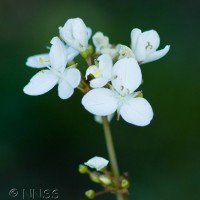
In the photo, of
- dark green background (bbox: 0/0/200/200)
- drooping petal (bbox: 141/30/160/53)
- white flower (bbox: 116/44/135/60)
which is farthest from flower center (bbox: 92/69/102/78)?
dark green background (bbox: 0/0/200/200)

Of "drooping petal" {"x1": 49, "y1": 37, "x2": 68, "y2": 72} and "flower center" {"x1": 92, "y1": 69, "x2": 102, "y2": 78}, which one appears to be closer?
"flower center" {"x1": 92, "y1": 69, "x2": 102, "y2": 78}

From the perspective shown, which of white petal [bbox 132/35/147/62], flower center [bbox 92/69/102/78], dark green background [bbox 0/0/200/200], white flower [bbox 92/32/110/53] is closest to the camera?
flower center [bbox 92/69/102/78]

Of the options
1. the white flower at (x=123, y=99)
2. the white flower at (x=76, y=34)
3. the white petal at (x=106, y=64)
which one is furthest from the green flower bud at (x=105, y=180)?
the white flower at (x=76, y=34)

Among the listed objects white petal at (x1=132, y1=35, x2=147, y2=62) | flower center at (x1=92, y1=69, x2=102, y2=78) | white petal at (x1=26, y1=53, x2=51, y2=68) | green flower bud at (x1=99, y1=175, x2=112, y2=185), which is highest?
white petal at (x1=26, y1=53, x2=51, y2=68)

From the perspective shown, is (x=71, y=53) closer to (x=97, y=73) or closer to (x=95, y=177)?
(x=97, y=73)

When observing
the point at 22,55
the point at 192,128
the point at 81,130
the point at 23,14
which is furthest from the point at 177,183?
the point at 23,14

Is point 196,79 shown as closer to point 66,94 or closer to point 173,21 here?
point 173,21

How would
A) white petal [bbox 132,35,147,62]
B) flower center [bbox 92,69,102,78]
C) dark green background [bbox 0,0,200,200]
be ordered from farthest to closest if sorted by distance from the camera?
dark green background [bbox 0,0,200,200] < white petal [bbox 132,35,147,62] < flower center [bbox 92,69,102,78]

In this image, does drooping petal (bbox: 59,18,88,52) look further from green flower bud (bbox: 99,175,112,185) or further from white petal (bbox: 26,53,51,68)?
green flower bud (bbox: 99,175,112,185)

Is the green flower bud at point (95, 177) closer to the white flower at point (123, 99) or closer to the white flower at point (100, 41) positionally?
the white flower at point (123, 99)
